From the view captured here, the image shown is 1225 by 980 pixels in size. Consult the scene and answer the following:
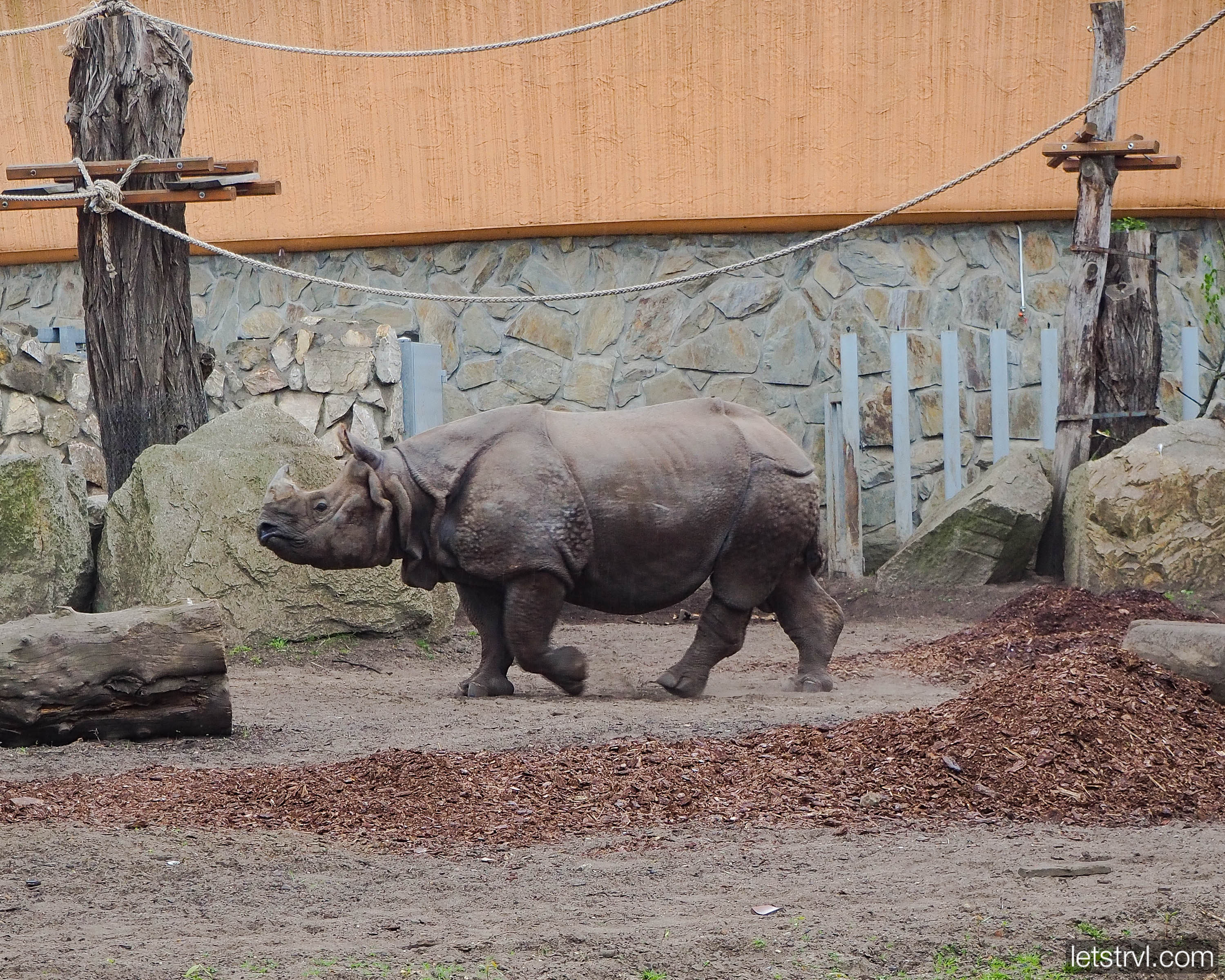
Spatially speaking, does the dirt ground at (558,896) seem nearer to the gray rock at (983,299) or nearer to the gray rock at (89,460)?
the gray rock at (89,460)

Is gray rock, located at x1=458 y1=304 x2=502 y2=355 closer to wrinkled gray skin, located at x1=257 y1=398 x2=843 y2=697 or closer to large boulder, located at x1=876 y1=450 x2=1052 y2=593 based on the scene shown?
large boulder, located at x1=876 y1=450 x2=1052 y2=593

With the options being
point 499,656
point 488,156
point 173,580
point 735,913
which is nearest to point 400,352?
point 488,156

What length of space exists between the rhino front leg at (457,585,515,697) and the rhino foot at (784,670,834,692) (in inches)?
51.9

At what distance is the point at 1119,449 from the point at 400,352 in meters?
4.71

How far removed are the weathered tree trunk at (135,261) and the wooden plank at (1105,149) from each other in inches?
204

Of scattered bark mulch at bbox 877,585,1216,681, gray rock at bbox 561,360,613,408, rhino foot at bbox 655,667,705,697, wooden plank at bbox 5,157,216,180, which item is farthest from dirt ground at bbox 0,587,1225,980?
gray rock at bbox 561,360,613,408

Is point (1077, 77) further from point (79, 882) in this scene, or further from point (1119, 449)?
point (79, 882)

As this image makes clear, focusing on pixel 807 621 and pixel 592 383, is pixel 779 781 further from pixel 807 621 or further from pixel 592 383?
pixel 592 383

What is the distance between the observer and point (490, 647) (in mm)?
7336

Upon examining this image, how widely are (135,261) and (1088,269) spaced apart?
5759 mm

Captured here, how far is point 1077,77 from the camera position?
11.5 meters

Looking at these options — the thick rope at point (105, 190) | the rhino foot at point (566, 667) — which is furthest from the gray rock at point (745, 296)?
the rhino foot at point (566, 667)

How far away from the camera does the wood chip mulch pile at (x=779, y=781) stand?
15.7 feet

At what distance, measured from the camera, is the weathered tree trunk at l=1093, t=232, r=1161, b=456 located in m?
10.3
